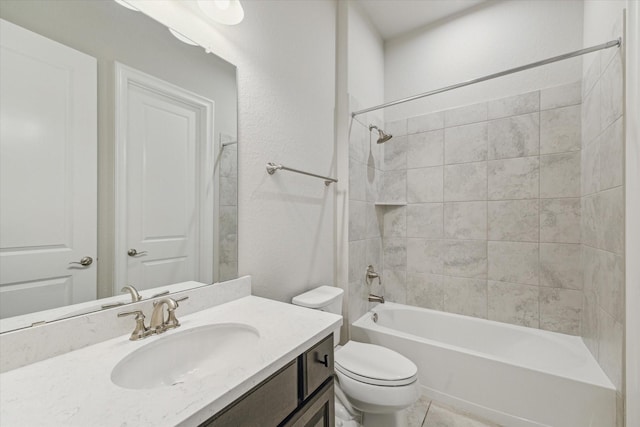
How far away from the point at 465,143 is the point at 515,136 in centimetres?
33

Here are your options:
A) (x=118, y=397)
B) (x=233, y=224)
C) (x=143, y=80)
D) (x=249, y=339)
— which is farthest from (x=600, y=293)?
(x=143, y=80)

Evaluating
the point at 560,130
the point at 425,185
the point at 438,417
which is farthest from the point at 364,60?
the point at 438,417

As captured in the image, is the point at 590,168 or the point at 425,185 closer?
the point at 590,168

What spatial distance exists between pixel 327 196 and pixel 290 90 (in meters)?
0.70

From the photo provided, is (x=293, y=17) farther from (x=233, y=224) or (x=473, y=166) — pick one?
(x=473, y=166)

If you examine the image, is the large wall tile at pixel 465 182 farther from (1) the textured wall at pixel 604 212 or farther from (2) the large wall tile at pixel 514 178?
Answer: (1) the textured wall at pixel 604 212

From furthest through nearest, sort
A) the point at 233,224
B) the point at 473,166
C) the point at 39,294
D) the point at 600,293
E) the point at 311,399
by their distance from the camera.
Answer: the point at 473,166, the point at 600,293, the point at 233,224, the point at 311,399, the point at 39,294

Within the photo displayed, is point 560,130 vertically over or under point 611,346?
over

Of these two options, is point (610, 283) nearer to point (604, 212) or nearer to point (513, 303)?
point (604, 212)

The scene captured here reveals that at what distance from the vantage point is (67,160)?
70 cm

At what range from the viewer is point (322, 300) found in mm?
1401

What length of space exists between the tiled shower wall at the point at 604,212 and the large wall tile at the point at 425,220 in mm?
877

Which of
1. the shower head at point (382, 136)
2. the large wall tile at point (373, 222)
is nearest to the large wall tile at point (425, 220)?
the large wall tile at point (373, 222)

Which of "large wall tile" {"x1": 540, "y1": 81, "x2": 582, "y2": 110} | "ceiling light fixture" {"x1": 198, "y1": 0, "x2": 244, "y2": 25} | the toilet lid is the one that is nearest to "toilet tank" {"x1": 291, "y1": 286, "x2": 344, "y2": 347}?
the toilet lid
